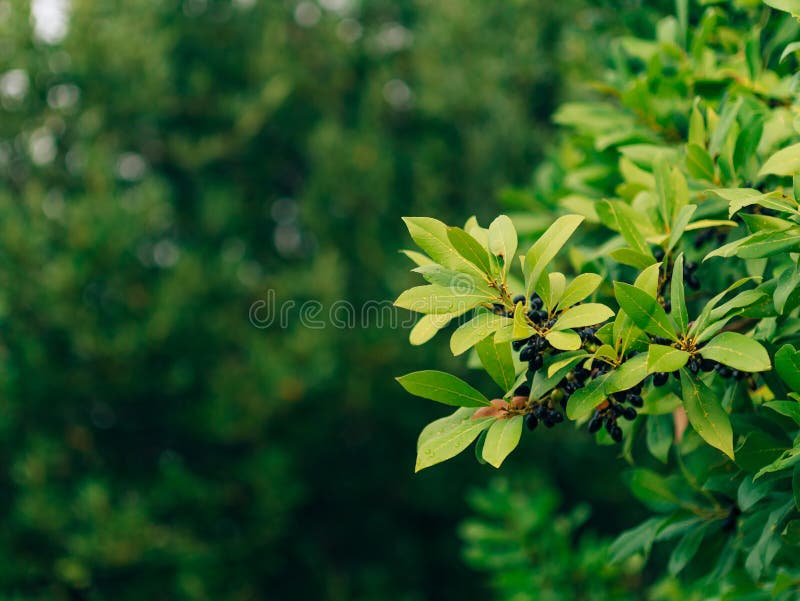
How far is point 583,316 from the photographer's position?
107 centimetres

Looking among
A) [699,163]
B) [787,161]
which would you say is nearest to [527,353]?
[787,161]

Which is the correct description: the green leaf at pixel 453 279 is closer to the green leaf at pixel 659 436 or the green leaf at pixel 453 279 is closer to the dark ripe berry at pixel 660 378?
the dark ripe berry at pixel 660 378

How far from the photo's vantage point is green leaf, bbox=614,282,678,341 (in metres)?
1.05

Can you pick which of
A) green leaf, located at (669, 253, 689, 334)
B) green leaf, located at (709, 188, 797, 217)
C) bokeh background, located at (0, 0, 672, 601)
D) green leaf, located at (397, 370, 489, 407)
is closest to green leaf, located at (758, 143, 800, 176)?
green leaf, located at (709, 188, 797, 217)

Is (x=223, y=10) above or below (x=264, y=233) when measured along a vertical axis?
above

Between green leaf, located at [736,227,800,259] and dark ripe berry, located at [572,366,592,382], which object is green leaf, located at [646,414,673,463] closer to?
dark ripe berry, located at [572,366,592,382]

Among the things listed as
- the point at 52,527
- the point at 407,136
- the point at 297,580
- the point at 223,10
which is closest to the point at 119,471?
the point at 52,527

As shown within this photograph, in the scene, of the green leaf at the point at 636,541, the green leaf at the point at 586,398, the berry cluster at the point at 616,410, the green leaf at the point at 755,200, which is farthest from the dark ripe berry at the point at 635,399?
the green leaf at the point at 636,541

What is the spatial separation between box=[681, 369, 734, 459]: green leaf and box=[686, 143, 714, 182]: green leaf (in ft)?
1.65

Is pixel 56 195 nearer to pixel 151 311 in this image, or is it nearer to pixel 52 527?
pixel 151 311

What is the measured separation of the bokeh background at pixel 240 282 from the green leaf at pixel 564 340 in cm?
338

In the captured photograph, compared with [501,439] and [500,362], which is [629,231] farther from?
[501,439]

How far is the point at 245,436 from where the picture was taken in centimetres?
513

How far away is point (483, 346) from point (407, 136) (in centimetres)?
572
